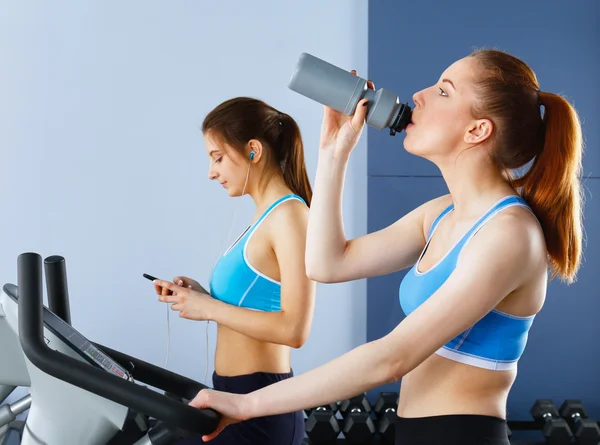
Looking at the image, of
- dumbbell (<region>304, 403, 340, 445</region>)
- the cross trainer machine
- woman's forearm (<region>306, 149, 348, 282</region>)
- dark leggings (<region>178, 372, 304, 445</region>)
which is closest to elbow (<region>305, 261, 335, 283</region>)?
woman's forearm (<region>306, 149, 348, 282</region>)

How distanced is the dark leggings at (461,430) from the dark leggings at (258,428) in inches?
23.1

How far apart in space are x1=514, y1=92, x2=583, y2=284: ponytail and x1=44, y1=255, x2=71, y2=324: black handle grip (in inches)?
35.8

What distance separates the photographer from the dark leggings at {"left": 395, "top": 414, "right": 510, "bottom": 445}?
1.23 m

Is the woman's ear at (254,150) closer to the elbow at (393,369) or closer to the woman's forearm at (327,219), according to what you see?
the woman's forearm at (327,219)

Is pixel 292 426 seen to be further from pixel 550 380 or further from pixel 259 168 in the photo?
pixel 550 380

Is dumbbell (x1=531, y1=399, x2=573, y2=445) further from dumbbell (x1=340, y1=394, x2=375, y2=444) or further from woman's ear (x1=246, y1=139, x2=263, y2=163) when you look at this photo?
woman's ear (x1=246, y1=139, x2=263, y2=163)

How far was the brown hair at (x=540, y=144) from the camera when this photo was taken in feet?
4.28

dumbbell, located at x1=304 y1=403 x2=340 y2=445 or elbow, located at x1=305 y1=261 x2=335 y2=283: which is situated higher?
elbow, located at x1=305 y1=261 x2=335 y2=283

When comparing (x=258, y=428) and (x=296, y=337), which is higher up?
(x=296, y=337)

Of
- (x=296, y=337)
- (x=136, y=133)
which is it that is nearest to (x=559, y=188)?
(x=296, y=337)

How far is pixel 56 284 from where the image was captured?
4.87ft

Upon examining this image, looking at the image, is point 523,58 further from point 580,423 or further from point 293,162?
point 293,162

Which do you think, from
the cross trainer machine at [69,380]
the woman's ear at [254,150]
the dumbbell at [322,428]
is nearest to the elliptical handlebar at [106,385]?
the cross trainer machine at [69,380]

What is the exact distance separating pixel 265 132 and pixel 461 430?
111 centimetres
